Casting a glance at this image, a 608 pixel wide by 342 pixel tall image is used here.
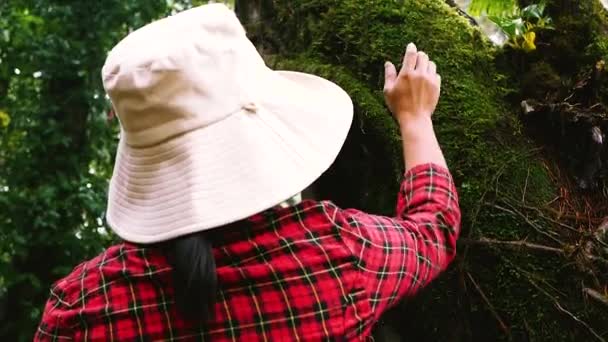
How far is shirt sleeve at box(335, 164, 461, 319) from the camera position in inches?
53.1

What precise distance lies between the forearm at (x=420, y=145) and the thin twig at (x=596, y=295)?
45 cm

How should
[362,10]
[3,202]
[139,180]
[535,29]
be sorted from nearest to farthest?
[139,180] < [535,29] < [362,10] < [3,202]

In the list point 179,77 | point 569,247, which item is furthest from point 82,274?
point 569,247

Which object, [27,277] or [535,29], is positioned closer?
[535,29]

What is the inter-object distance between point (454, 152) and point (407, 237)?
563mm

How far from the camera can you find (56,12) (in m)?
5.46

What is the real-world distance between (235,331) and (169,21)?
62 centimetres

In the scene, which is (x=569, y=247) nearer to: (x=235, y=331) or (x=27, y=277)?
(x=235, y=331)

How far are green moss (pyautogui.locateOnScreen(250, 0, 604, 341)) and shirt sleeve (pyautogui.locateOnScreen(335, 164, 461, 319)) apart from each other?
281 mm

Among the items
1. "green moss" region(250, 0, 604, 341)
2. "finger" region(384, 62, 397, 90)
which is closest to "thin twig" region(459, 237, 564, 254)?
"green moss" region(250, 0, 604, 341)

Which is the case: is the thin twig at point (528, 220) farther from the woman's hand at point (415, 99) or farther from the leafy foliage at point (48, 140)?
the leafy foliage at point (48, 140)

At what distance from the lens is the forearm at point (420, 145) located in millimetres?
1587

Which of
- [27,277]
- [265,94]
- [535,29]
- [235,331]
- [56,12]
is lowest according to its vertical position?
[27,277]

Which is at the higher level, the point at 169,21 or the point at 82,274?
the point at 169,21
